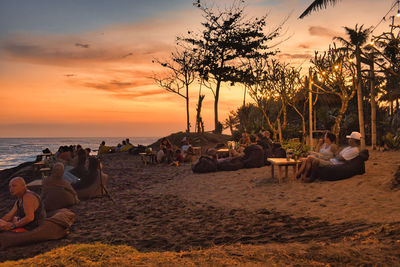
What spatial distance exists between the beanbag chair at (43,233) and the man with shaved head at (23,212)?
0.08 metres

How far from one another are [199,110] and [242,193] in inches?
796

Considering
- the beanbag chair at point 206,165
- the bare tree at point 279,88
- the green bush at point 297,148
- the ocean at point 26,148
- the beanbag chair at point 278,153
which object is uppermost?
the bare tree at point 279,88

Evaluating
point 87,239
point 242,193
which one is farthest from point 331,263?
point 242,193

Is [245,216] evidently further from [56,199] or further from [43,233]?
[56,199]

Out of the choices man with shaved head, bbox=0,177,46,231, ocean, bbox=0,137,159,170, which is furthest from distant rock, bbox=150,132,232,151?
man with shaved head, bbox=0,177,46,231

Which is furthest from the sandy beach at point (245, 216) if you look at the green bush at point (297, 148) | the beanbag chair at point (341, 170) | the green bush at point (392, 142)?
the green bush at point (392, 142)

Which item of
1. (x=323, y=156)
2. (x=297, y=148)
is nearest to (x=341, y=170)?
(x=323, y=156)

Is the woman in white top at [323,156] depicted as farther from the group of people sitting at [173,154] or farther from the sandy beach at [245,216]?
the group of people sitting at [173,154]

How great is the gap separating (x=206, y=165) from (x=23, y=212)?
24.5 feet

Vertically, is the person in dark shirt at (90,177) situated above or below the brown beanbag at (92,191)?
above

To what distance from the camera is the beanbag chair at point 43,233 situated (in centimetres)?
474

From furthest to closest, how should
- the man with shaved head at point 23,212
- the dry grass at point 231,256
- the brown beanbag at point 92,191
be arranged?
the brown beanbag at point 92,191
the man with shaved head at point 23,212
the dry grass at point 231,256

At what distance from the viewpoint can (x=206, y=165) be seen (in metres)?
11.8

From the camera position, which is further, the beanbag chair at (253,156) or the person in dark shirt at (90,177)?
the beanbag chair at (253,156)
